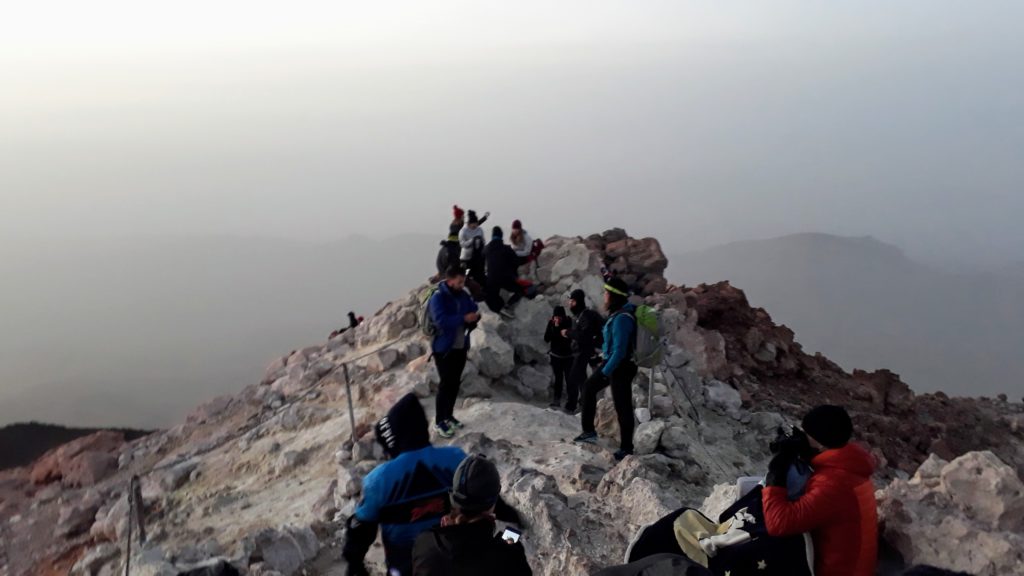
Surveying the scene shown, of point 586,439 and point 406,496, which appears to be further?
point 586,439

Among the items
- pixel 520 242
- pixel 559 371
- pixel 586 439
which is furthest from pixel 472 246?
pixel 586 439

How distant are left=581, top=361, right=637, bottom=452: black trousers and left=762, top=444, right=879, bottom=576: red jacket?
3312mm

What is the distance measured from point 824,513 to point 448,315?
444 cm

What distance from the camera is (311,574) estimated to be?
5582 mm

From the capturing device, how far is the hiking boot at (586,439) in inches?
296

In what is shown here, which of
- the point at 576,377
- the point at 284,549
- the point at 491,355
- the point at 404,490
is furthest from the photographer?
the point at 491,355

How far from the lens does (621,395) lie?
6820mm

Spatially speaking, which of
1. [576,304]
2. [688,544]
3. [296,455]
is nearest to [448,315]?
[576,304]

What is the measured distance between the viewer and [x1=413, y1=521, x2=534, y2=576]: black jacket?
2.68 m

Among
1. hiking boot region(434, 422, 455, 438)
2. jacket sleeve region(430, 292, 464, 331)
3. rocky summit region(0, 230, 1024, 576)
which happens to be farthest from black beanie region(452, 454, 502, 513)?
hiking boot region(434, 422, 455, 438)

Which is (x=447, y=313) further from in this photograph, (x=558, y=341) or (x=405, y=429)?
(x=405, y=429)

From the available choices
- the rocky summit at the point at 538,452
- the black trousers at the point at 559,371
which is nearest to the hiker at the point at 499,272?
the rocky summit at the point at 538,452

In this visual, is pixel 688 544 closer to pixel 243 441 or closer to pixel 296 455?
pixel 296 455

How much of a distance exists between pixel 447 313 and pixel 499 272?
14.6 feet
